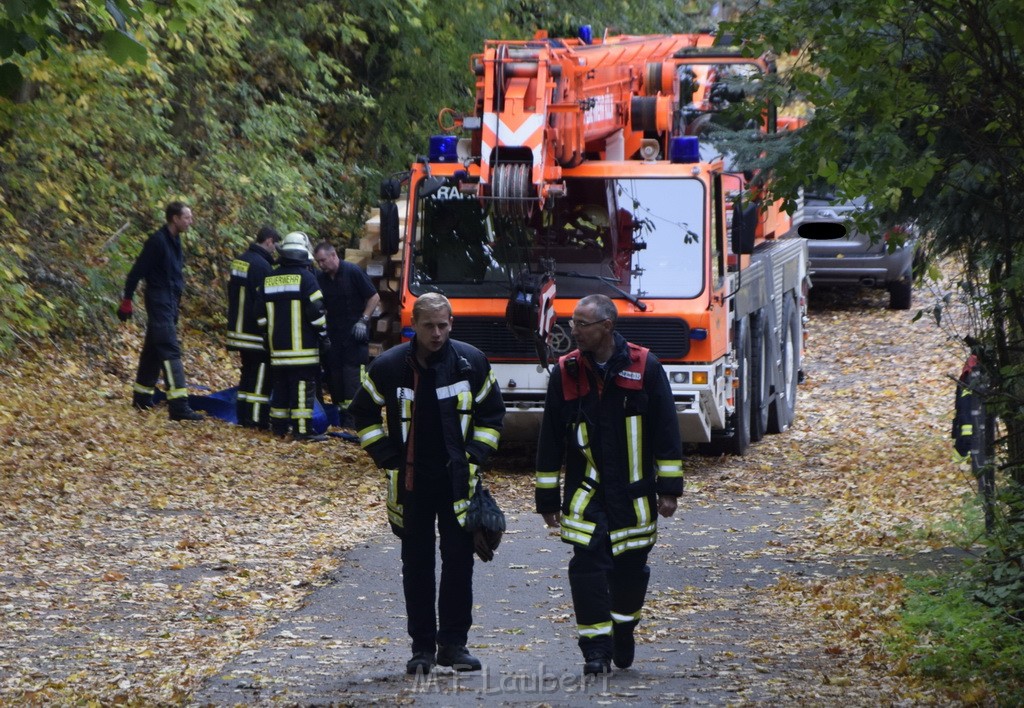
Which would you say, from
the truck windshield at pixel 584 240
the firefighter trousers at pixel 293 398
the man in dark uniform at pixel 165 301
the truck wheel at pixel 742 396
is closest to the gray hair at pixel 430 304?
the truck windshield at pixel 584 240

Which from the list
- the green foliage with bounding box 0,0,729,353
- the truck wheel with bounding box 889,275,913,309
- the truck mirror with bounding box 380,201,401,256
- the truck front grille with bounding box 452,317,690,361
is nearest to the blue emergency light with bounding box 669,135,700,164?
the truck front grille with bounding box 452,317,690,361

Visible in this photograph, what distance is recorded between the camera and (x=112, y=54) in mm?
6668

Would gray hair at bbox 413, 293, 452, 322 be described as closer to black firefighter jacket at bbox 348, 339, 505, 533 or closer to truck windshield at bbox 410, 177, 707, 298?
black firefighter jacket at bbox 348, 339, 505, 533

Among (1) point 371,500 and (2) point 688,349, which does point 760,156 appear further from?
(1) point 371,500

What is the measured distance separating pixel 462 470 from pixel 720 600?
2.73 metres

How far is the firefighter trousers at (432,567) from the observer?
24.3 feet

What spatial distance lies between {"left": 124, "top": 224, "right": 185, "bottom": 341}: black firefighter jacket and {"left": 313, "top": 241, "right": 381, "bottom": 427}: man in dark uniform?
1430 mm

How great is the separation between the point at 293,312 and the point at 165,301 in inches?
56.7

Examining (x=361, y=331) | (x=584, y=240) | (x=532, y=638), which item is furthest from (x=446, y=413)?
(x=361, y=331)

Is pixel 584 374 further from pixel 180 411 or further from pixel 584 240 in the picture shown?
pixel 180 411

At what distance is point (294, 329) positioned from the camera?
15.2m

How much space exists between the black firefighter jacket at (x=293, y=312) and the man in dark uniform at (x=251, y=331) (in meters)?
0.35

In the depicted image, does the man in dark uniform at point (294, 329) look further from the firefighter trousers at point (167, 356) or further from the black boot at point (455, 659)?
the black boot at point (455, 659)

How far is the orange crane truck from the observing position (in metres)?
13.0
